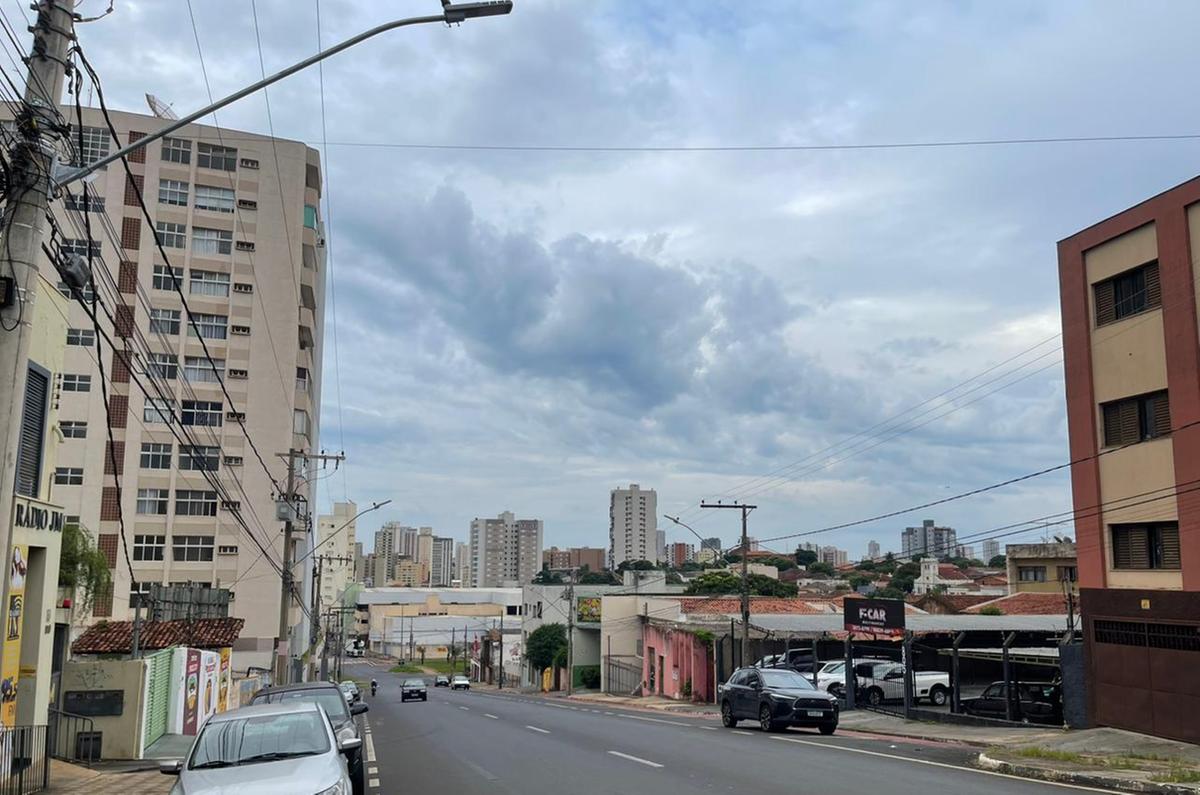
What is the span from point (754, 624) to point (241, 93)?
1578 inches

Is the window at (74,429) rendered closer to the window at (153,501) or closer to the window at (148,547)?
the window at (153,501)

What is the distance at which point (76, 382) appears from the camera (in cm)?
6269

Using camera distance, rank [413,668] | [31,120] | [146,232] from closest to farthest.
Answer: [31,120] < [146,232] < [413,668]

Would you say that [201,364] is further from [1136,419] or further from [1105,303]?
[1136,419]

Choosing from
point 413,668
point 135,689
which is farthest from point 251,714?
point 413,668

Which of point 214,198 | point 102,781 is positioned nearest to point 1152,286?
point 102,781

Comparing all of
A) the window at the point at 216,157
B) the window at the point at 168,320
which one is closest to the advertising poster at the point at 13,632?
the window at the point at 168,320

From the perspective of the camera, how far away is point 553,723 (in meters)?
29.5

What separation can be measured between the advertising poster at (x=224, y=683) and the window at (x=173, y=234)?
38.7m

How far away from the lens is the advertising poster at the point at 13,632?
16138 millimetres

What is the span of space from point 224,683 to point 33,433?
18050mm

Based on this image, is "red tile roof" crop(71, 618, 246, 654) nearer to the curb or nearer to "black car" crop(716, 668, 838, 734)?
"black car" crop(716, 668, 838, 734)

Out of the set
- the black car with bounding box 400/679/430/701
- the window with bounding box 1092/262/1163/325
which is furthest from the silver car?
the black car with bounding box 400/679/430/701

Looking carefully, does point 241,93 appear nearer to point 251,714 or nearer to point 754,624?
point 251,714
